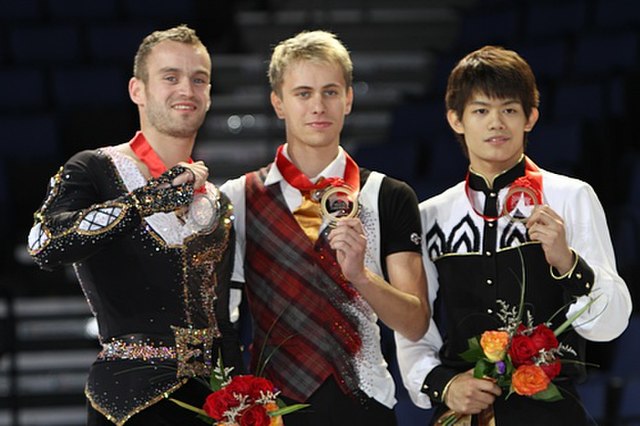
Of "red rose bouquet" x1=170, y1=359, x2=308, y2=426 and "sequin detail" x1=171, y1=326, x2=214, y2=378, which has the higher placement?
"sequin detail" x1=171, y1=326, x2=214, y2=378

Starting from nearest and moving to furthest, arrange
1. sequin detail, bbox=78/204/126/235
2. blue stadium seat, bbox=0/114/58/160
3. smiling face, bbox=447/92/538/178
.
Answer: sequin detail, bbox=78/204/126/235
smiling face, bbox=447/92/538/178
blue stadium seat, bbox=0/114/58/160

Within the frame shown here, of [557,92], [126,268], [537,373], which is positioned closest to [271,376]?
[126,268]

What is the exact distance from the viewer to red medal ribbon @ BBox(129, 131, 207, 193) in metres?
3.58

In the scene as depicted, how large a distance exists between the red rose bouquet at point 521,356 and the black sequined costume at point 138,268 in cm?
73

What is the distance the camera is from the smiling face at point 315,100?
3.68m

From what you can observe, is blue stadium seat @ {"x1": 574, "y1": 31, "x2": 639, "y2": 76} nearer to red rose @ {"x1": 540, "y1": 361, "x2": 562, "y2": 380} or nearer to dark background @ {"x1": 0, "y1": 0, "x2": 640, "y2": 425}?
dark background @ {"x1": 0, "y1": 0, "x2": 640, "y2": 425}

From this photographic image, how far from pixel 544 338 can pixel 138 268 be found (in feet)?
3.73

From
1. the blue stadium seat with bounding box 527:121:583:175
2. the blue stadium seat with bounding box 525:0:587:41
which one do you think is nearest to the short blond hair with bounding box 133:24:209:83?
the blue stadium seat with bounding box 527:121:583:175

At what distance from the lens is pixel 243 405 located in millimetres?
3164

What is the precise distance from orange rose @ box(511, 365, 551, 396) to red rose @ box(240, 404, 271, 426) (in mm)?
667

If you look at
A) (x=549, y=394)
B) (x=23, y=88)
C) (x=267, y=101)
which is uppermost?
(x=23, y=88)

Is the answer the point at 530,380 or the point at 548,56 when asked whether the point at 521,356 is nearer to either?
the point at 530,380

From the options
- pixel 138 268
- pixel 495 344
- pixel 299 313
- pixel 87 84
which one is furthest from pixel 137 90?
pixel 87 84

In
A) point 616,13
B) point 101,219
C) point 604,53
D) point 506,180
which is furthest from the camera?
point 616,13
